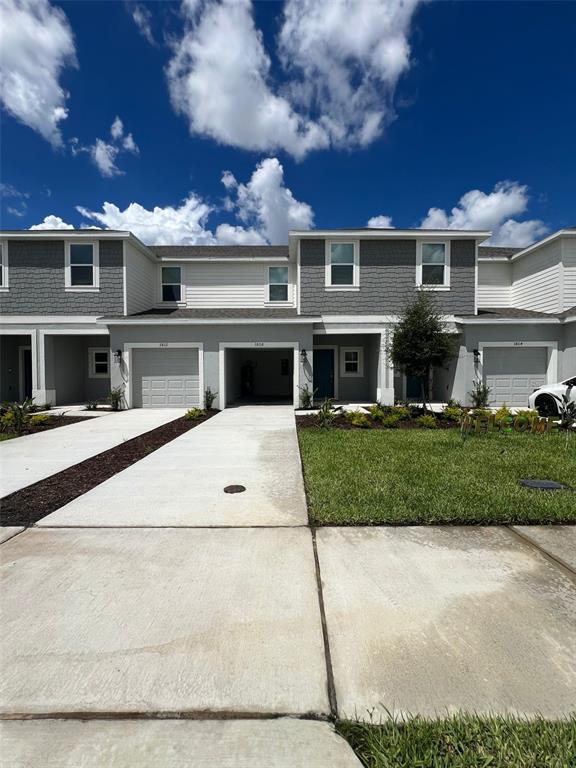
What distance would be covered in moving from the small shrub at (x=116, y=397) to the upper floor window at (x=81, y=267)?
3.92 meters

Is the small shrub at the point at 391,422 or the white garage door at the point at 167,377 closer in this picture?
the small shrub at the point at 391,422

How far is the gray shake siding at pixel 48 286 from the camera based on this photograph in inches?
514

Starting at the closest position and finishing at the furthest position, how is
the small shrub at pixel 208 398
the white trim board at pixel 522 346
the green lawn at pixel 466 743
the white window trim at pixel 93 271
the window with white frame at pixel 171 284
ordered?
the green lawn at pixel 466 743
the small shrub at pixel 208 398
the white trim board at pixel 522 346
the white window trim at pixel 93 271
the window with white frame at pixel 171 284

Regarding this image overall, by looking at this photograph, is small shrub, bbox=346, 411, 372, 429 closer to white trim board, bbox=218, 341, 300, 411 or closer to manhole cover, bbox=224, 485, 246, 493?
white trim board, bbox=218, 341, 300, 411

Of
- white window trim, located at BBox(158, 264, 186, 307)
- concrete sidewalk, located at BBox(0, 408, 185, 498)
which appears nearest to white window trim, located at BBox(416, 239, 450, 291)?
white window trim, located at BBox(158, 264, 186, 307)

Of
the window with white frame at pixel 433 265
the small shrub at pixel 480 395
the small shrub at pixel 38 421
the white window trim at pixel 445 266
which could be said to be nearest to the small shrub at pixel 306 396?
the small shrub at pixel 480 395

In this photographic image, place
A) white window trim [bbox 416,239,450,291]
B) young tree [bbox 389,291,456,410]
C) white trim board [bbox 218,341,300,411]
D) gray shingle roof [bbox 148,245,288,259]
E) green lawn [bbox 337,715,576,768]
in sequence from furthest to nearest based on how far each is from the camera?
gray shingle roof [bbox 148,245,288,259], white window trim [bbox 416,239,450,291], white trim board [bbox 218,341,300,411], young tree [bbox 389,291,456,410], green lawn [bbox 337,715,576,768]

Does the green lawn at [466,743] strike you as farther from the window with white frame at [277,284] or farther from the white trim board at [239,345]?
the window with white frame at [277,284]

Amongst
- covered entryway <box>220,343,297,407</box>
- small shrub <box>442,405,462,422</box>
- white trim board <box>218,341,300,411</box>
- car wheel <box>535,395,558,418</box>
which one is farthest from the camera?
covered entryway <box>220,343,297,407</box>

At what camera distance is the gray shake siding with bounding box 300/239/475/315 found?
519 inches

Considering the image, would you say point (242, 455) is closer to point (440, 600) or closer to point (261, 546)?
point (261, 546)

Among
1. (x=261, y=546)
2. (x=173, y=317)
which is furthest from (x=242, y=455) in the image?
(x=173, y=317)

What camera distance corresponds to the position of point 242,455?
19.9ft

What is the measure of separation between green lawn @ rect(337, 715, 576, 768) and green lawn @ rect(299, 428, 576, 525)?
1925 millimetres
